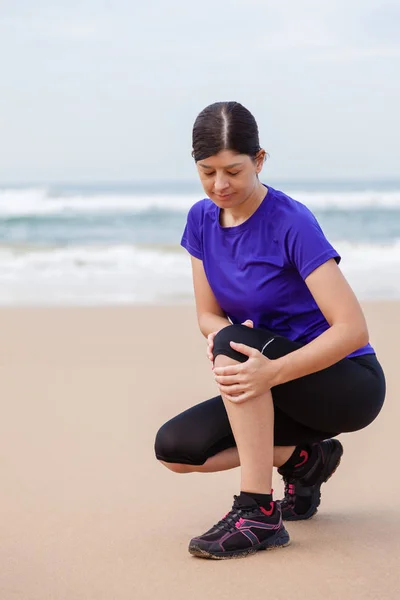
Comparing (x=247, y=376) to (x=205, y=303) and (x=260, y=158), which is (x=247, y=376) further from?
(x=260, y=158)

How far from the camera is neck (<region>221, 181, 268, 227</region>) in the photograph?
2.56 metres

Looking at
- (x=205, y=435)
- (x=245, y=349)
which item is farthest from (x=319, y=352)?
(x=205, y=435)

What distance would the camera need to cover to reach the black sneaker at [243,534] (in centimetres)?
241

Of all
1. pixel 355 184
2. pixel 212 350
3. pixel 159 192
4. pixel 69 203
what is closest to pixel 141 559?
pixel 212 350

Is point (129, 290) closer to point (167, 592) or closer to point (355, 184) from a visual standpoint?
point (167, 592)

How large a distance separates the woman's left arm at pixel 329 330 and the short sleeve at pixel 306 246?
20 millimetres

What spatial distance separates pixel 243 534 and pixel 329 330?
1.88 ft

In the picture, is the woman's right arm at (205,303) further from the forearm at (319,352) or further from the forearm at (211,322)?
the forearm at (319,352)

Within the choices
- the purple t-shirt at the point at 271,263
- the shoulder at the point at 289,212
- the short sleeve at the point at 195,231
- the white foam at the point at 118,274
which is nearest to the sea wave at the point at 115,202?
the white foam at the point at 118,274

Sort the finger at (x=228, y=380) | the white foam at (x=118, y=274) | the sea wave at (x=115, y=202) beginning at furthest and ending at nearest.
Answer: the sea wave at (x=115, y=202) → the white foam at (x=118, y=274) → the finger at (x=228, y=380)

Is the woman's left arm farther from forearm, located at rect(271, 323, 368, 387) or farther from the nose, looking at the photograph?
the nose

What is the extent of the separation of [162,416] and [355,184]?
24005mm

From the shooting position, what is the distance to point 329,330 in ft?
7.82

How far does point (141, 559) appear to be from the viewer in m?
2.42
